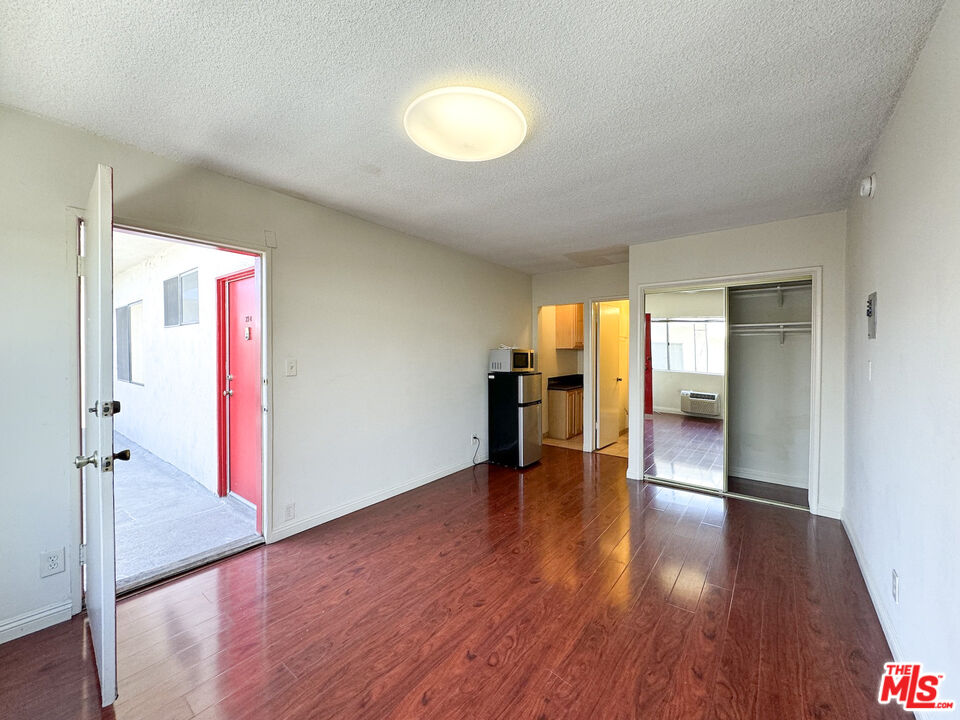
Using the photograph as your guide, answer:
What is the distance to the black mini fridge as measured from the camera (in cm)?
445

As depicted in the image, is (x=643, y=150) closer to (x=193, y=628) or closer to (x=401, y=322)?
(x=401, y=322)

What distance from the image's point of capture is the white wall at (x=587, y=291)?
4922 millimetres

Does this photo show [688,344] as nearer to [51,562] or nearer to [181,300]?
[51,562]

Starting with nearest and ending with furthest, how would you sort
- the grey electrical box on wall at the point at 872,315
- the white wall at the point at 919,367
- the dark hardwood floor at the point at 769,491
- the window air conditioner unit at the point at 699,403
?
1. the white wall at the point at 919,367
2. the grey electrical box on wall at the point at 872,315
3. the dark hardwood floor at the point at 769,491
4. the window air conditioner unit at the point at 699,403

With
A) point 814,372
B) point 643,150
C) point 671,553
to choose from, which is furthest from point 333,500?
point 814,372

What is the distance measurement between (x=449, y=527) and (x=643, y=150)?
9.28 ft

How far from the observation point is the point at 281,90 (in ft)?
5.48

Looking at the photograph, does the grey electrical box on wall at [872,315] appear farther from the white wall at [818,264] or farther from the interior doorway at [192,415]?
the interior doorway at [192,415]

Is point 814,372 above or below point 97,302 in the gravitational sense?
below

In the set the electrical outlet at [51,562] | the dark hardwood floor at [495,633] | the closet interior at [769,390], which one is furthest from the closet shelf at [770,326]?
the electrical outlet at [51,562]

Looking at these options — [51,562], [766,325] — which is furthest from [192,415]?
[766,325]

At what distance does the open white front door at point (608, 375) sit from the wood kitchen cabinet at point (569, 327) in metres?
0.77

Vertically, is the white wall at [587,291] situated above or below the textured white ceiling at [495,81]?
below

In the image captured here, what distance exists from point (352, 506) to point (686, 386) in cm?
343
